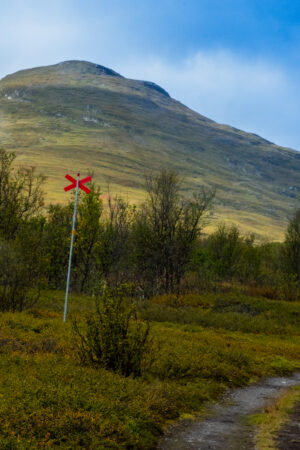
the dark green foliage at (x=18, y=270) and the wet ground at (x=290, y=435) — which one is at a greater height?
the dark green foliage at (x=18, y=270)

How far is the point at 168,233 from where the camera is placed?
1721 inches

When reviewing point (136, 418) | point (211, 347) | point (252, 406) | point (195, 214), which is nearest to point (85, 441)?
point (136, 418)

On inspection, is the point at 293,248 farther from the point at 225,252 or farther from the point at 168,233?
the point at 168,233

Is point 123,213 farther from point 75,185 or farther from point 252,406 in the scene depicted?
point 252,406

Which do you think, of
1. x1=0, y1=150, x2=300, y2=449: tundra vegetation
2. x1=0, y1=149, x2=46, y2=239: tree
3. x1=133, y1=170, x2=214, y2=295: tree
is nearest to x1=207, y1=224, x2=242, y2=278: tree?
x1=0, y1=150, x2=300, y2=449: tundra vegetation

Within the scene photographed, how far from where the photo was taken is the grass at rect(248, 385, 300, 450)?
10.9 metres

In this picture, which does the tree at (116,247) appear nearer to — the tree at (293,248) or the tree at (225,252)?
the tree at (225,252)

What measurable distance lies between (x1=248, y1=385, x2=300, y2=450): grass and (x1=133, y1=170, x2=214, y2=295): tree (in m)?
27.8

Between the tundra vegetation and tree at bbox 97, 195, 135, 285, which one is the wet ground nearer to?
the tundra vegetation

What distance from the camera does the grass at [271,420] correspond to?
35.8 ft

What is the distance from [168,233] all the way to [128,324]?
28380mm

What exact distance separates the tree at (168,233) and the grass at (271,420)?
2780 centimetres

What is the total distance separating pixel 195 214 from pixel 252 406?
29068 mm

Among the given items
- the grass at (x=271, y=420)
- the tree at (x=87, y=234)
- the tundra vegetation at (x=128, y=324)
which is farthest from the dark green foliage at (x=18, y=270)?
the grass at (x=271, y=420)
